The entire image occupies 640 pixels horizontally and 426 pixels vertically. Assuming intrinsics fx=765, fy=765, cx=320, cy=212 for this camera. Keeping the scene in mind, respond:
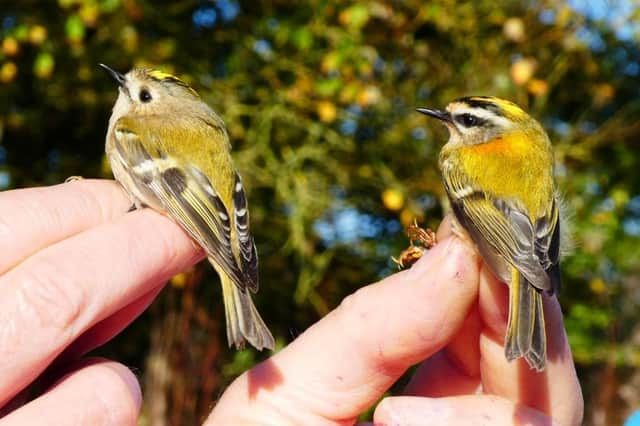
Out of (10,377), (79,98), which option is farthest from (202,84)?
(10,377)

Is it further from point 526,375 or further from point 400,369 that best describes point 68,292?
point 526,375

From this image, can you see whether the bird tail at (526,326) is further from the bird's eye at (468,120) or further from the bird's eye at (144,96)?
the bird's eye at (144,96)

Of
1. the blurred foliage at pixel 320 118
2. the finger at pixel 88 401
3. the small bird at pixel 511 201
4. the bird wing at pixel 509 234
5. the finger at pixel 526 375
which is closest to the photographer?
the finger at pixel 88 401

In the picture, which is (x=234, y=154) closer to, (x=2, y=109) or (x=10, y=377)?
(x=2, y=109)

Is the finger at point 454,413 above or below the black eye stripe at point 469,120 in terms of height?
below

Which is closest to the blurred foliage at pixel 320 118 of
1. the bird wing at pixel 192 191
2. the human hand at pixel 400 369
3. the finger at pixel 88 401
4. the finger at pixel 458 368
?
the bird wing at pixel 192 191
